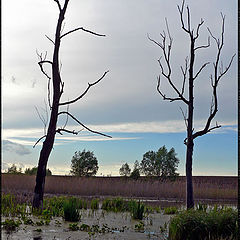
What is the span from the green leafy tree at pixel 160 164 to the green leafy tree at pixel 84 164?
4321mm

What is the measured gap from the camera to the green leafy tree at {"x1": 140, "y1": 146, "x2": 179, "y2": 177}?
2906cm

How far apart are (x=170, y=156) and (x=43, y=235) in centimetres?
2259

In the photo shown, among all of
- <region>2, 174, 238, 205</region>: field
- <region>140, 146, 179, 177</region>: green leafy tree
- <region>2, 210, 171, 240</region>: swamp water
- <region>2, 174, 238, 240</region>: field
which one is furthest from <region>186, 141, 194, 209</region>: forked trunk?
<region>140, 146, 179, 177</region>: green leafy tree

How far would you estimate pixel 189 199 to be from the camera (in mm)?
12156

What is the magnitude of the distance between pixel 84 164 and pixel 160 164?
6237 mm

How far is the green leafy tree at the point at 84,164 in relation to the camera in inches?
1231

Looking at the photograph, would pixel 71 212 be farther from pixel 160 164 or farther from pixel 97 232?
pixel 160 164

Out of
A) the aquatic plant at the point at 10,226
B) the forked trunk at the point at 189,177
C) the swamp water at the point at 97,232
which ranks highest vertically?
the forked trunk at the point at 189,177

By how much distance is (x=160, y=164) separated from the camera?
29.0 m

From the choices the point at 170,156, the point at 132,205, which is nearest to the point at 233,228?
the point at 132,205

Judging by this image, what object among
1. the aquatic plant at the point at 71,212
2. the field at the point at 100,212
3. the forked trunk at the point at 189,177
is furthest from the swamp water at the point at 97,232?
the forked trunk at the point at 189,177

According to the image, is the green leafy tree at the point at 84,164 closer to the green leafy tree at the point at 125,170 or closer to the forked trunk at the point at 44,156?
the green leafy tree at the point at 125,170

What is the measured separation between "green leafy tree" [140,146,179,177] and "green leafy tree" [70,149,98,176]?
4.32 meters

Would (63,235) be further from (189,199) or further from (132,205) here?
(189,199)
